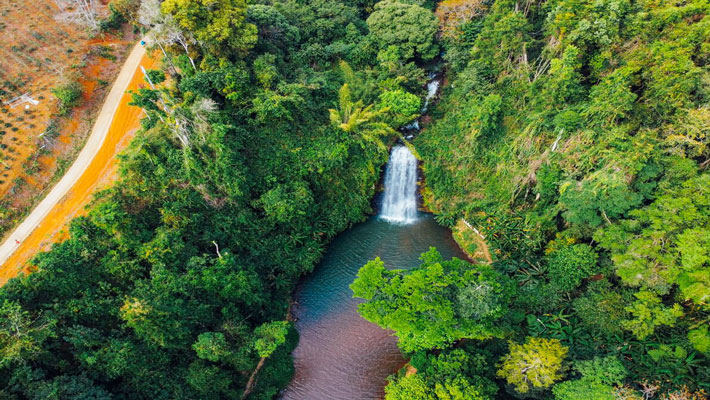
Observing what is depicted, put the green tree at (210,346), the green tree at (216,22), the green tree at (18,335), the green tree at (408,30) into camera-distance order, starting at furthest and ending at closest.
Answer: the green tree at (408,30)
the green tree at (216,22)
the green tree at (210,346)
the green tree at (18,335)

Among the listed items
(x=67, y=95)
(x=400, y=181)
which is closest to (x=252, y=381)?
(x=400, y=181)

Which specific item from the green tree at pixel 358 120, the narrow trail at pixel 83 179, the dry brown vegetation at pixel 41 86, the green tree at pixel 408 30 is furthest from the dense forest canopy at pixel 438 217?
the dry brown vegetation at pixel 41 86

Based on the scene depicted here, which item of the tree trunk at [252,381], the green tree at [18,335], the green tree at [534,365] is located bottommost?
the tree trunk at [252,381]

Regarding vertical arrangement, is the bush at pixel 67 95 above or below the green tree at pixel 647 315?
above

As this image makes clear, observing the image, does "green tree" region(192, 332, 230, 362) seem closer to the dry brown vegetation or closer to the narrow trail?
the narrow trail

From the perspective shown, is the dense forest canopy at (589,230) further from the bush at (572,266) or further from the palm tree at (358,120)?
the palm tree at (358,120)

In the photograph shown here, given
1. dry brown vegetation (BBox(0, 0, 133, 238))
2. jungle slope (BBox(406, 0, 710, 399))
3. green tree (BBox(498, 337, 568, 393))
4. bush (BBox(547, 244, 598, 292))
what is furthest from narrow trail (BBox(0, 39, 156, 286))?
bush (BBox(547, 244, 598, 292))

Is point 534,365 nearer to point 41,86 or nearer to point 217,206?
point 217,206
